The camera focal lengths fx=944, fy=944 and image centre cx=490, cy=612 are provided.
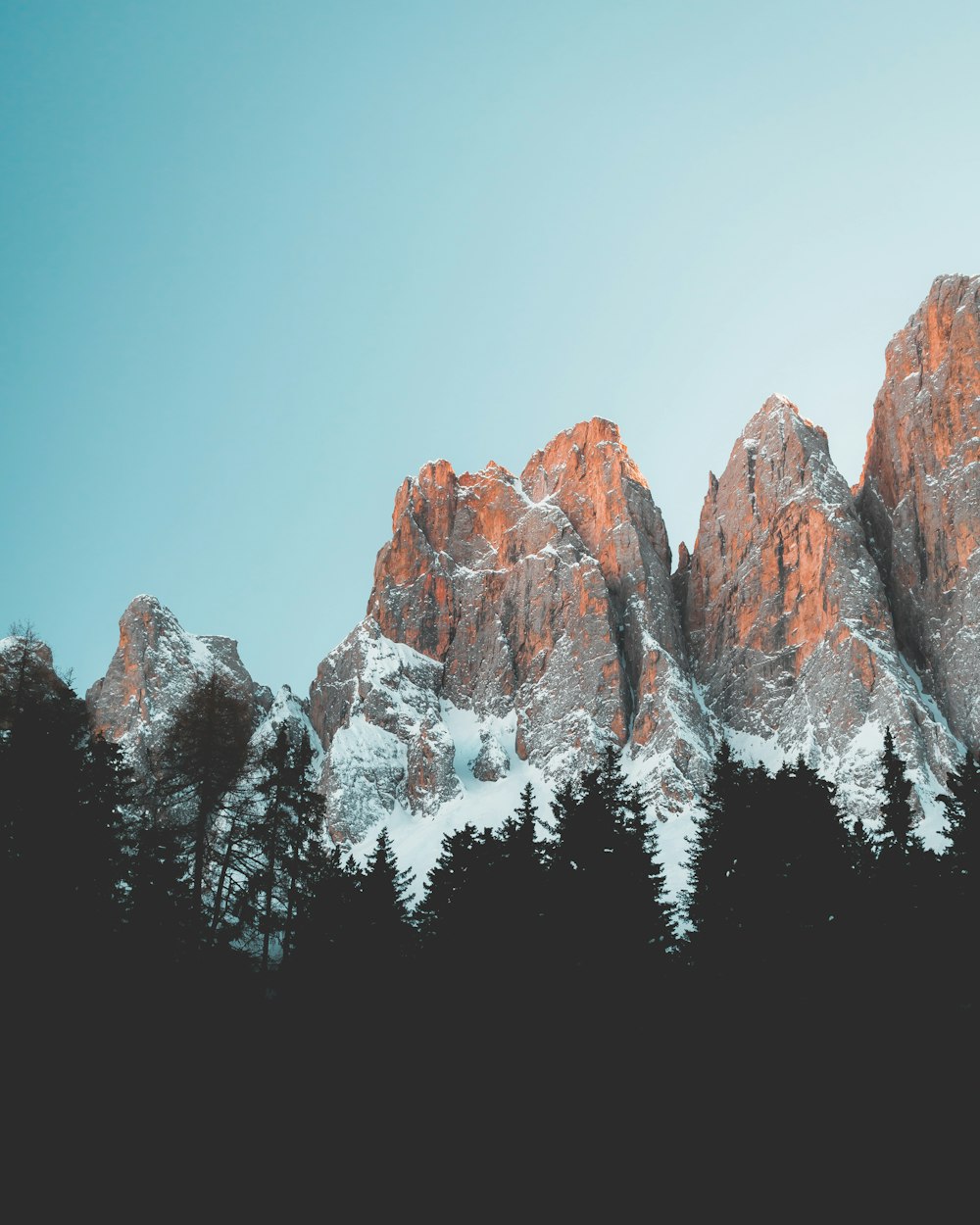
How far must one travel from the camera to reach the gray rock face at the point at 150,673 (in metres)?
129

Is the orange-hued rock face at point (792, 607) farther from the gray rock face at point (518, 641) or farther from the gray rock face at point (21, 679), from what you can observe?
the gray rock face at point (21, 679)

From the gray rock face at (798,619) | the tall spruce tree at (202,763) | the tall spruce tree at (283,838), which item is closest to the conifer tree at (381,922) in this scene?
the tall spruce tree at (283,838)

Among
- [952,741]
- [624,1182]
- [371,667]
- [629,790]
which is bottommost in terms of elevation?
[624,1182]

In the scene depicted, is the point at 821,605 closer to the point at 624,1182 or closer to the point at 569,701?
the point at 569,701

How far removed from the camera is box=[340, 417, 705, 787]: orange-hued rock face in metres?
123

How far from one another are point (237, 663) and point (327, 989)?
133 metres

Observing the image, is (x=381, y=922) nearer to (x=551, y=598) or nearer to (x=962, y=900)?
(x=962, y=900)

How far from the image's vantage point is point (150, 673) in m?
135

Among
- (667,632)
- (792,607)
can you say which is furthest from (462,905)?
(667,632)

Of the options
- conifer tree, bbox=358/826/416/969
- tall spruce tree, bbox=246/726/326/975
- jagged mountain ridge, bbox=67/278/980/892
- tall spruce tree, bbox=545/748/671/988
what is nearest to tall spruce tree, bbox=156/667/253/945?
tall spruce tree, bbox=246/726/326/975

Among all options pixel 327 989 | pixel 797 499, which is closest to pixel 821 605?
pixel 797 499

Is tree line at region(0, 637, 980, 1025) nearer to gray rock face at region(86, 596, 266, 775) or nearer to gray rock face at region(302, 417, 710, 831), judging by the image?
gray rock face at region(302, 417, 710, 831)

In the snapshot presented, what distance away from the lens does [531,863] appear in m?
26.9

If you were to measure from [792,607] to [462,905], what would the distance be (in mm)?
103518
